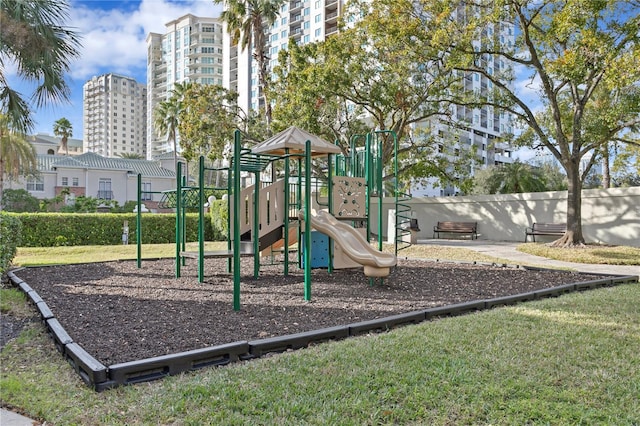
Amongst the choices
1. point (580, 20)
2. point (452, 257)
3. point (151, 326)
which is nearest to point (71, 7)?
point (151, 326)

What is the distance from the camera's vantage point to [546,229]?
16.7 meters

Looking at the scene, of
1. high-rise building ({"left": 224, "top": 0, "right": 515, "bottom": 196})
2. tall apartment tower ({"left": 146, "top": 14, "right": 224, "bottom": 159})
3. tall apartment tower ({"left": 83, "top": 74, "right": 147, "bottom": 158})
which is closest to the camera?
high-rise building ({"left": 224, "top": 0, "right": 515, "bottom": 196})

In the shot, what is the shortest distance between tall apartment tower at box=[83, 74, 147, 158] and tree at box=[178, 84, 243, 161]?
397 feet

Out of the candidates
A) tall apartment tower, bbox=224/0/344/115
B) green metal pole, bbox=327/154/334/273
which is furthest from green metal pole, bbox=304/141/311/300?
tall apartment tower, bbox=224/0/344/115

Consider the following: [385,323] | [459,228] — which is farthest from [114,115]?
[385,323]

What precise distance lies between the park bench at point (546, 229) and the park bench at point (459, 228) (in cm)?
245

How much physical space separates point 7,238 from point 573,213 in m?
14.3

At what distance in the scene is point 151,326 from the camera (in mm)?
4777

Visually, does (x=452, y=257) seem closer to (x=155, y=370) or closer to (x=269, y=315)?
(x=269, y=315)

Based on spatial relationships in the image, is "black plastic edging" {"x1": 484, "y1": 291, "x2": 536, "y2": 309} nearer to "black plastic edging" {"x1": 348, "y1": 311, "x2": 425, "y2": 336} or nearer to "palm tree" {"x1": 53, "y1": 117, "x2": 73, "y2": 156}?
"black plastic edging" {"x1": 348, "y1": 311, "x2": 425, "y2": 336}

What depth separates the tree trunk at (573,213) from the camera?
13758 millimetres

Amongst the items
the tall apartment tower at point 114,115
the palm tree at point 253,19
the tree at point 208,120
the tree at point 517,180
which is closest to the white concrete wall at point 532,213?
the tree at point 517,180

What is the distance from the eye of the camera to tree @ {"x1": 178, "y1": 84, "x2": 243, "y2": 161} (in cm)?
2073

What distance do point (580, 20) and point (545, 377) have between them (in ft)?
35.7
